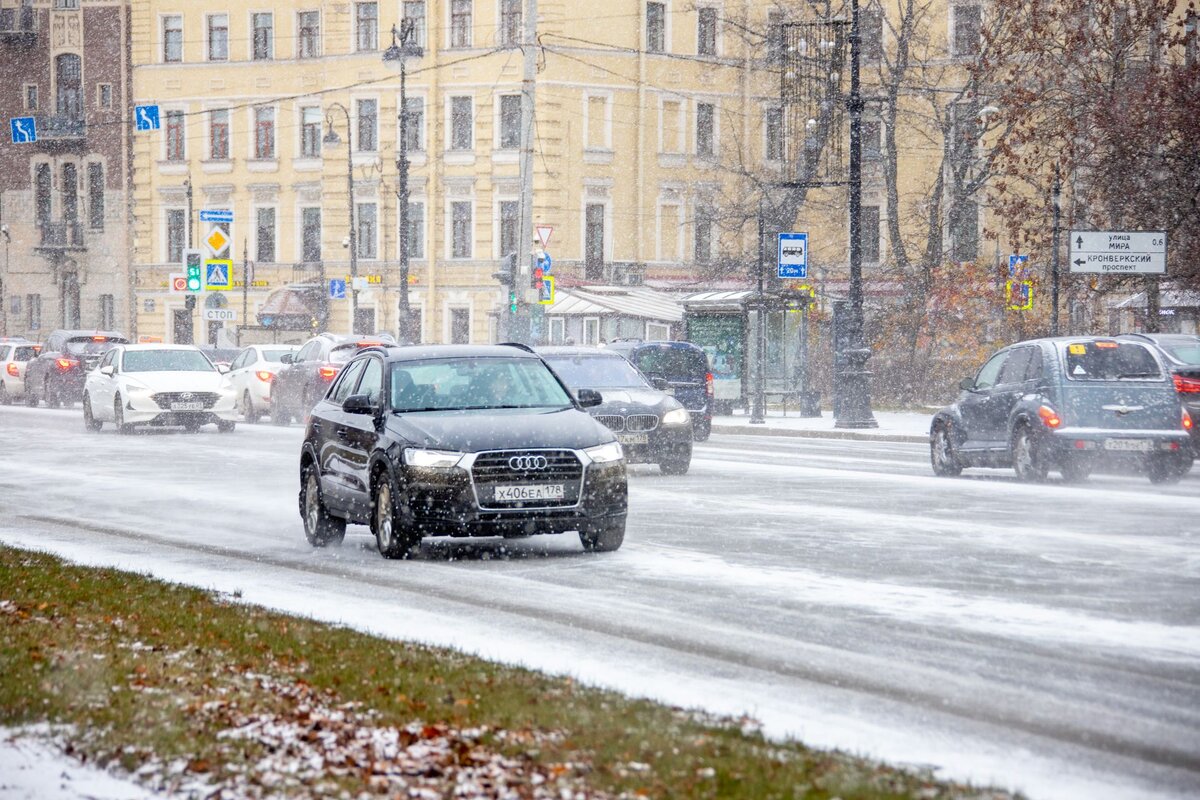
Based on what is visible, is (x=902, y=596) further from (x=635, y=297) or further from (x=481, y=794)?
(x=635, y=297)

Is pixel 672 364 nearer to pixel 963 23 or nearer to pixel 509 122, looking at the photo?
pixel 509 122

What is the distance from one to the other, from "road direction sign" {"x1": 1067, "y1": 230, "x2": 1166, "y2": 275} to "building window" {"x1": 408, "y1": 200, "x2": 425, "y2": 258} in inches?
1418

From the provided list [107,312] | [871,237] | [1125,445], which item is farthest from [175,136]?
[1125,445]

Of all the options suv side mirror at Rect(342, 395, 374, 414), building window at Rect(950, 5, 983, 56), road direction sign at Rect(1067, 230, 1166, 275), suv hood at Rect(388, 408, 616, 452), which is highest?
building window at Rect(950, 5, 983, 56)

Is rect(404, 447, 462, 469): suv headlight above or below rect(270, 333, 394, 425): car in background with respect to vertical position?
above

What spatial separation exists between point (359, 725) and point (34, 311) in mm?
77462

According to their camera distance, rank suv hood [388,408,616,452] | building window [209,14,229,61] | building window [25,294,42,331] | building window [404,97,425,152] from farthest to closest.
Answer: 1. building window [25,294,42,331]
2. building window [209,14,229,61]
3. building window [404,97,425,152]
4. suv hood [388,408,616,452]

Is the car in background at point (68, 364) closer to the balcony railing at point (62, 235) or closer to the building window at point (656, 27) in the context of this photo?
the building window at point (656, 27)

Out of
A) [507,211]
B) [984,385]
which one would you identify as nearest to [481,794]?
[984,385]

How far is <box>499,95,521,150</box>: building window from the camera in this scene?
6377 cm

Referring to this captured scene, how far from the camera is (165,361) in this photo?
112ft

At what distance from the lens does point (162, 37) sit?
71.9 m

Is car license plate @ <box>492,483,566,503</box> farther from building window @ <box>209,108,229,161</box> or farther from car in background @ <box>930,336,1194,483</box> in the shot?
building window @ <box>209,108,229,161</box>

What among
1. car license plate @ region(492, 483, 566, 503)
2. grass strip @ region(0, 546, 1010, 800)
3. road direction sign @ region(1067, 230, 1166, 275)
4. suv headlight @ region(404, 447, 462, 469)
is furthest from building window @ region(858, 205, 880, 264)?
grass strip @ region(0, 546, 1010, 800)
